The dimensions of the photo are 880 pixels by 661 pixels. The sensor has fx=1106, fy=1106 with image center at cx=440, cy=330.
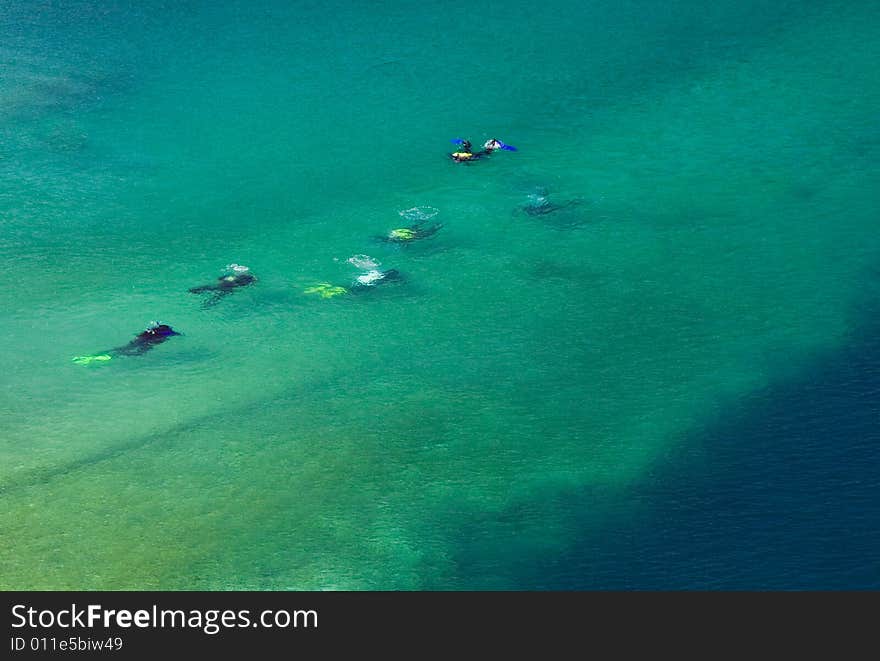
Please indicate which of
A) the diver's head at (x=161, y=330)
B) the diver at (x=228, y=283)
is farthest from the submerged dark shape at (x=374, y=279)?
the diver's head at (x=161, y=330)

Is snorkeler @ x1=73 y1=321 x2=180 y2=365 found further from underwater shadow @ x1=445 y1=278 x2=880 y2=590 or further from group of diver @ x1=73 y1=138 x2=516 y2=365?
underwater shadow @ x1=445 y1=278 x2=880 y2=590

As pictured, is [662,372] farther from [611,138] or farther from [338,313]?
[611,138]

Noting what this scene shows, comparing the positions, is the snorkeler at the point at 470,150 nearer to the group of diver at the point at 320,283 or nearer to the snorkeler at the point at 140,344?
the group of diver at the point at 320,283

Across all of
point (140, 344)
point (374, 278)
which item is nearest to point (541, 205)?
point (374, 278)

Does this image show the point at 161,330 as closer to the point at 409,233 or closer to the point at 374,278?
the point at 374,278

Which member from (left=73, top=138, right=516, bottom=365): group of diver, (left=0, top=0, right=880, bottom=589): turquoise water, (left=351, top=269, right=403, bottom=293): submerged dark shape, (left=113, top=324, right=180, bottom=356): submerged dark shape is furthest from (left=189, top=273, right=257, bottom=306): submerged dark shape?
(left=351, top=269, right=403, bottom=293): submerged dark shape

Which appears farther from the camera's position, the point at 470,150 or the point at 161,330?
the point at 470,150
